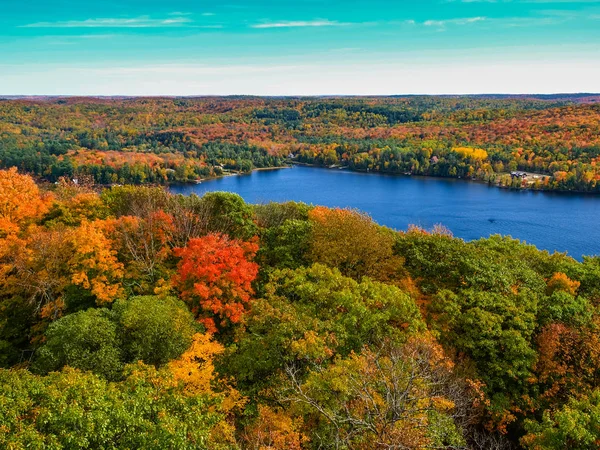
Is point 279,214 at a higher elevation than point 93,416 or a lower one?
lower

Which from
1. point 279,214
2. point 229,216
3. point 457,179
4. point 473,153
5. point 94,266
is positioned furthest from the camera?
point 473,153

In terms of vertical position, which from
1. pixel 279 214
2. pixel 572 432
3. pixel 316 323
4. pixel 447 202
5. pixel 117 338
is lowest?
pixel 447 202

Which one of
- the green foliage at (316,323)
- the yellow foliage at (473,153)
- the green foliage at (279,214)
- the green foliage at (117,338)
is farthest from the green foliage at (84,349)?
the yellow foliage at (473,153)

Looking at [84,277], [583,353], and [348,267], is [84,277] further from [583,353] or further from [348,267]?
[583,353]

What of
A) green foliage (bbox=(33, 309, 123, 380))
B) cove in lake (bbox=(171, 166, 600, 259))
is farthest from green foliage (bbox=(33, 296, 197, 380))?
cove in lake (bbox=(171, 166, 600, 259))

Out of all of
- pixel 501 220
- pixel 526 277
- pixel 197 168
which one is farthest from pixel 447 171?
pixel 526 277

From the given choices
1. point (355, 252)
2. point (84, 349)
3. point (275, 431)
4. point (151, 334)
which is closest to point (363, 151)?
point (355, 252)

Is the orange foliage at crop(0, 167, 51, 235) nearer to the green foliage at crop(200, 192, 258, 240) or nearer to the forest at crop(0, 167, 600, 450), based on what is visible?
the forest at crop(0, 167, 600, 450)

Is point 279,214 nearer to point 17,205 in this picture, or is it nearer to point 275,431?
point 17,205
